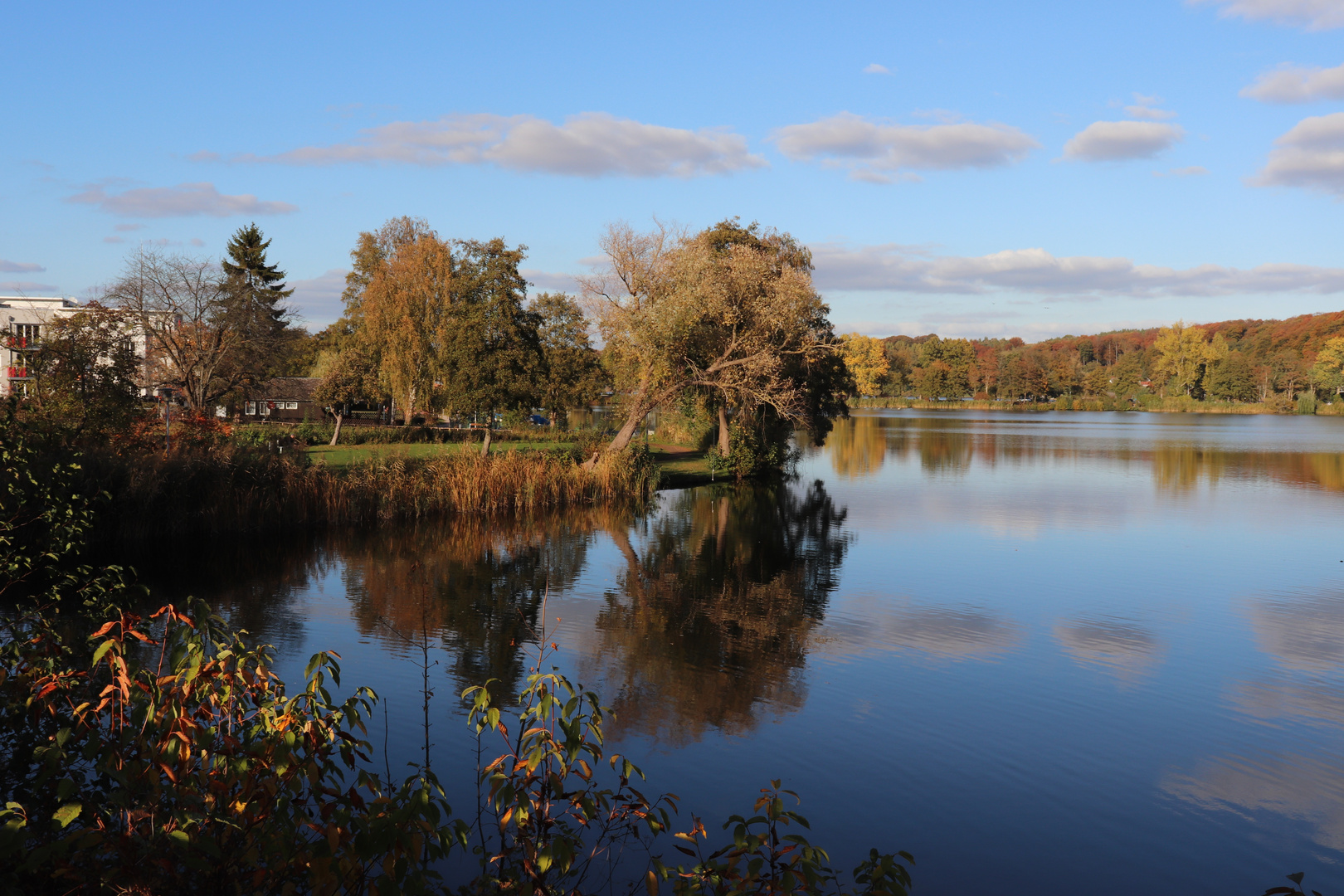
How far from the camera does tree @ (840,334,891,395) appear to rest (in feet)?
433

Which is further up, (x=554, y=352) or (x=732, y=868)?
(x=554, y=352)

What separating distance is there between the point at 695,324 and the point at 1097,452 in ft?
92.0

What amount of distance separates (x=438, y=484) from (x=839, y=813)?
54.5ft

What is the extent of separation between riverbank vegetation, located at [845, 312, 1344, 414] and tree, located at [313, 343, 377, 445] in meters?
71.5

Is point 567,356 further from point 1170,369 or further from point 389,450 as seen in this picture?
point 1170,369

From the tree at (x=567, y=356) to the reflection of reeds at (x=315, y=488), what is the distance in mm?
20595

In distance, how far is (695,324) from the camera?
2769cm

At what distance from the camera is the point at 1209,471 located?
1420 inches

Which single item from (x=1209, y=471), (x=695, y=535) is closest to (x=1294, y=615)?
(x=695, y=535)

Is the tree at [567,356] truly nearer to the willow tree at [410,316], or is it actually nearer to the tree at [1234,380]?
the willow tree at [410,316]

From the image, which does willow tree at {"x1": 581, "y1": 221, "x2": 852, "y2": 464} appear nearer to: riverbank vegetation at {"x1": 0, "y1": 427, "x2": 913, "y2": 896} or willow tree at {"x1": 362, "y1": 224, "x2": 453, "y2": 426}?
willow tree at {"x1": 362, "y1": 224, "x2": 453, "y2": 426}

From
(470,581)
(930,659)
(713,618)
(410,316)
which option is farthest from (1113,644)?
(410,316)

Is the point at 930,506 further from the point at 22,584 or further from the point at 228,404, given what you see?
the point at 228,404

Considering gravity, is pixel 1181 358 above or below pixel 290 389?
above
